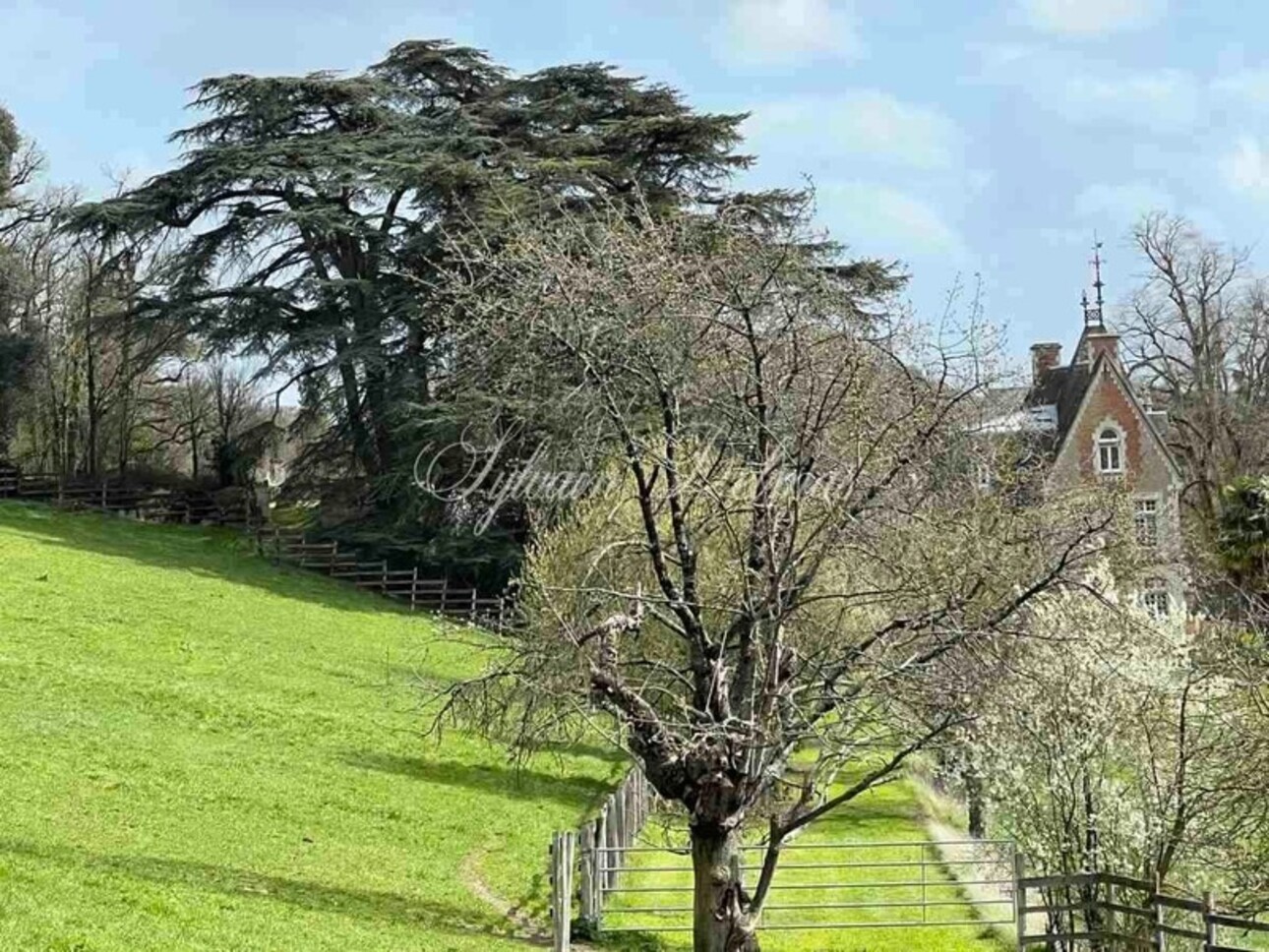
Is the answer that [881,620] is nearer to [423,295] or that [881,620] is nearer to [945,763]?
[945,763]

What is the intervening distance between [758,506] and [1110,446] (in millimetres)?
40177

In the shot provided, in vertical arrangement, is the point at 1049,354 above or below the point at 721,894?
above

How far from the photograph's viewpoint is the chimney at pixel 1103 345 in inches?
2014

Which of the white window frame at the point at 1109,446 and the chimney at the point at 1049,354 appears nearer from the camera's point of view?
the white window frame at the point at 1109,446

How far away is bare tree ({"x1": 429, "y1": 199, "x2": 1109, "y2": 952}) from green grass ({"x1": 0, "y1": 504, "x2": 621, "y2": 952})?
315 cm

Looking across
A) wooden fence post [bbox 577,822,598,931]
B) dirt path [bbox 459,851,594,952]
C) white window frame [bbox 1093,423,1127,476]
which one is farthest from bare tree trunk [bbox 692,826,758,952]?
white window frame [bbox 1093,423,1127,476]

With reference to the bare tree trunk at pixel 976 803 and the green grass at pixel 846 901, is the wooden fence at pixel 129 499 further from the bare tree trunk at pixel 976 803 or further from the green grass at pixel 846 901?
the bare tree trunk at pixel 976 803

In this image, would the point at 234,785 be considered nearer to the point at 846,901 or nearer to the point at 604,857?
the point at 604,857

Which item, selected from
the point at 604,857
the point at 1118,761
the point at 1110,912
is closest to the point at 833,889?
the point at 604,857

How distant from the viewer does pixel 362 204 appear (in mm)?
44375

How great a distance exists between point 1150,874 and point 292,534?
32107 mm

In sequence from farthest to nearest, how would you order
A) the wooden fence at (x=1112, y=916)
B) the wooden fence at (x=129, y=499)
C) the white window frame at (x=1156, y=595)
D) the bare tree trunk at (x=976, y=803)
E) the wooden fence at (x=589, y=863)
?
the wooden fence at (x=129, y=499) → the white window frame at (x=1156, y=595) → the bare tree trunk at (x=976, y=803) → the wooden fence at (x=589, y=863) → the wooden fence at (x=1112, y=916)

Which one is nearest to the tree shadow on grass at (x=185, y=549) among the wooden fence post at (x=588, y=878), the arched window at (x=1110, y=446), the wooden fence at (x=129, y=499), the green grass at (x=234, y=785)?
the wooden fence at (x=129, y=499)

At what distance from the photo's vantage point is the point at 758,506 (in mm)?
13203
